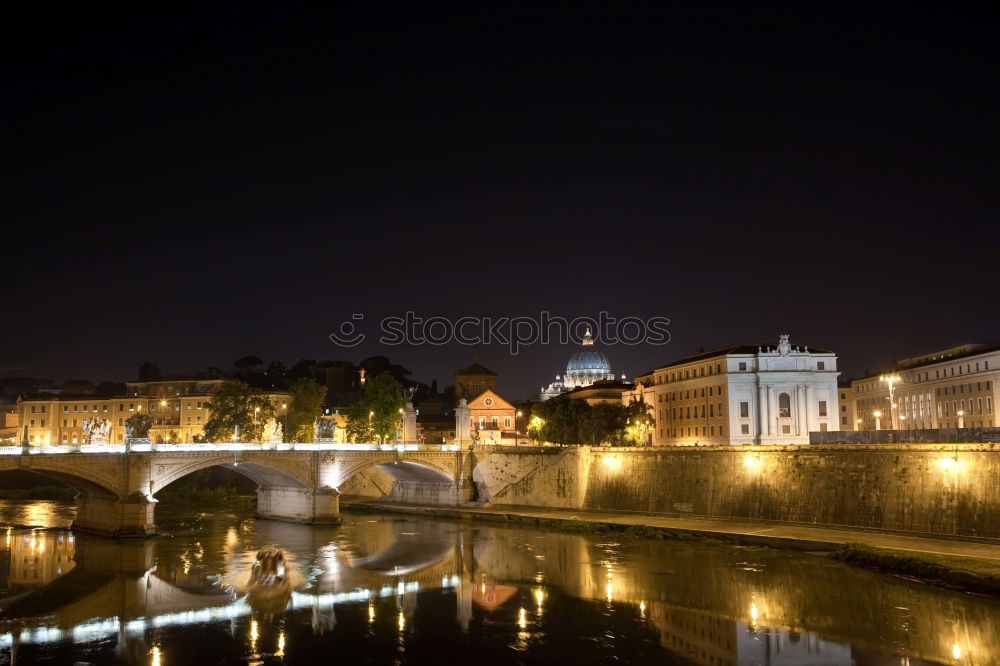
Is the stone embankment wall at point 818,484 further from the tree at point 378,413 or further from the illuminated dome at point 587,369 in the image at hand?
the illuminated dome at point 587,369

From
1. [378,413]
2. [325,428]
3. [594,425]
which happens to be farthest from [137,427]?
[594,425]

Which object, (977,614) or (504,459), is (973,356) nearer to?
(504,459)

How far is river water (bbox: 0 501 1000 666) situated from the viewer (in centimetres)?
2658

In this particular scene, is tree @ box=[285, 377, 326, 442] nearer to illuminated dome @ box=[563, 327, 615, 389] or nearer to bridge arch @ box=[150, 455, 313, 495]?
bridge arch @ box=[150, 455, 313, 495]

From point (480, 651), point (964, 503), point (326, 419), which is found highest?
point (326, 419)

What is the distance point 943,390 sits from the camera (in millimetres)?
83938

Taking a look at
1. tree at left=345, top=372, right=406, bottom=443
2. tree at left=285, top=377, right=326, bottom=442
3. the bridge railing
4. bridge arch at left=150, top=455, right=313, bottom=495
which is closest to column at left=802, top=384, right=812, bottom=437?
the bridge railing

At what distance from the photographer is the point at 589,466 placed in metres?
64.3

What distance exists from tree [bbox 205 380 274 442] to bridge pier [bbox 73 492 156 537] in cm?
2557

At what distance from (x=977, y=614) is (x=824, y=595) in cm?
529

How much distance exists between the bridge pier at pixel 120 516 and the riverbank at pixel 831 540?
22.0 m

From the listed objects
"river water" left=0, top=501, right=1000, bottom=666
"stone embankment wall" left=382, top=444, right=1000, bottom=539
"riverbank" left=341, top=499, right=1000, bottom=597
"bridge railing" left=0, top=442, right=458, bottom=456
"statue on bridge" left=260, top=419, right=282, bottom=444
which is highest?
"statue on bridge" left=260, top=419, right=282, bottom=444

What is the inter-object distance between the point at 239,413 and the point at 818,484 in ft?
173

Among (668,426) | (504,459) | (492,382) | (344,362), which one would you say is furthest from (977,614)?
(344,362)
